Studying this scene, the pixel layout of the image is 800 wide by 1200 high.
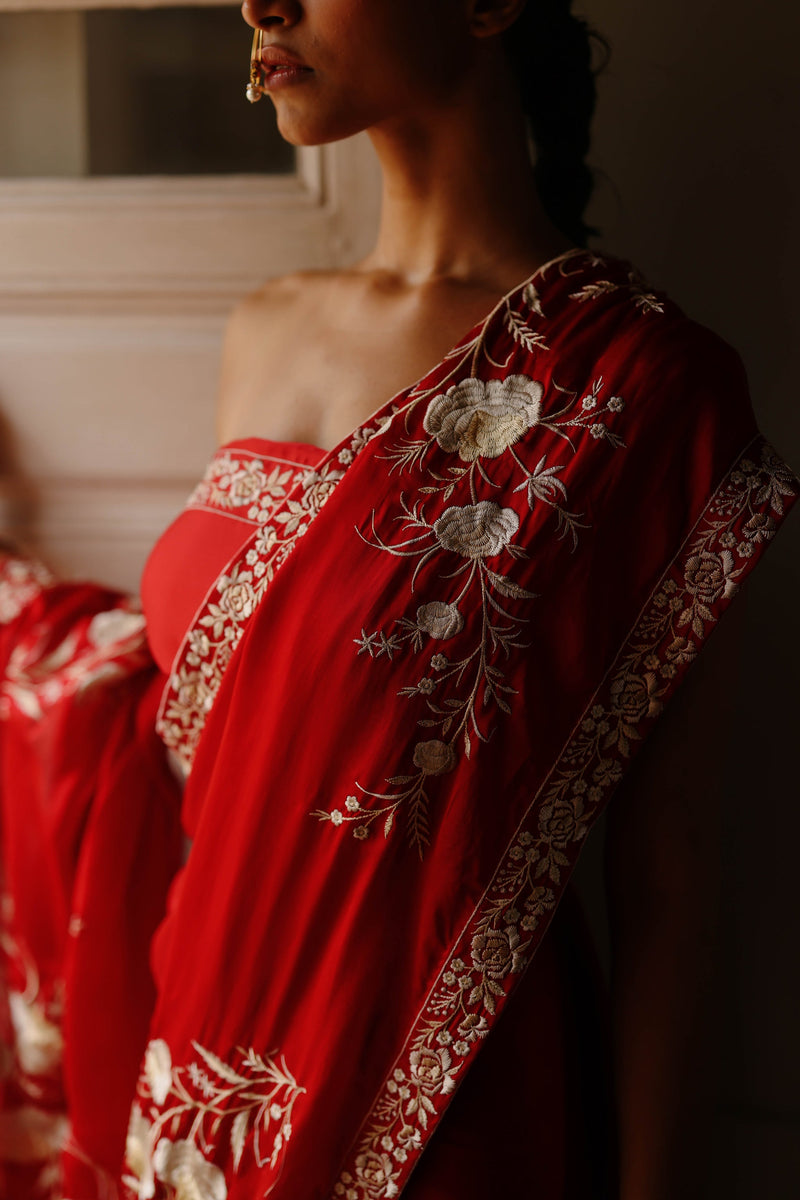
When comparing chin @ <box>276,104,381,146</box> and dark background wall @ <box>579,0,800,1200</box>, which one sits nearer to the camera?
chin @ <box>276,104,381,146</box>

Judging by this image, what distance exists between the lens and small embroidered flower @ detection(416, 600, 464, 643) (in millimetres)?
606

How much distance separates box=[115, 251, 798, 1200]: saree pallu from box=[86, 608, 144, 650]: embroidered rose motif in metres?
0.30

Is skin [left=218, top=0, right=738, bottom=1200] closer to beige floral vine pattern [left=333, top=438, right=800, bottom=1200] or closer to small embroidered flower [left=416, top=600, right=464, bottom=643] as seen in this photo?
beige floral vine pattern [left=333, top=438, right=800, bottom=1200]

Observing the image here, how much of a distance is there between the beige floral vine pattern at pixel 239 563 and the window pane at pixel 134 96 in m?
0.45

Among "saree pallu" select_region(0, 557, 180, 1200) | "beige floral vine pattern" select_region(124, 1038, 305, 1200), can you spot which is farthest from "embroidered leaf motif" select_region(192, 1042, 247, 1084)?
"saree pallu" select_region(0, 557, 180, 1200)

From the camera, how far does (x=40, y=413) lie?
107 centimetres

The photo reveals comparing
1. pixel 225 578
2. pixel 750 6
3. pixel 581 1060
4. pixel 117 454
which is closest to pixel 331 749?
pixel 225 578

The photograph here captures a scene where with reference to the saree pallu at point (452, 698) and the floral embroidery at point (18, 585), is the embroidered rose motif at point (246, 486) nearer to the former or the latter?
the saree pallu at point (452, 698)

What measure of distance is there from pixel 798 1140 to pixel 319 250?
94 cm

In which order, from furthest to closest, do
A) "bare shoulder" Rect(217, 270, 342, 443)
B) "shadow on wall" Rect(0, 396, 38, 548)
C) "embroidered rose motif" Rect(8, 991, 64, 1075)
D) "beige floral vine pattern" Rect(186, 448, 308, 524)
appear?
1. "shadow on wall" Rect(0, 396, 38, 548)
2. "embroidered rose motif" Rect(8, 991, 64, 1075)
3. "bare shoulder" Rect(217, 270, 342, 443)
4. "beige floral vine pattern" Rect(186, 448, 308, 524)

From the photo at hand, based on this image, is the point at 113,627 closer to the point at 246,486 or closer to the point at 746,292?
the point at 246,486

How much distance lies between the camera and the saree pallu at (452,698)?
23.8 inches

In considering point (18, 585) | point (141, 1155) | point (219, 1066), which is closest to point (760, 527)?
point (219, 1066)

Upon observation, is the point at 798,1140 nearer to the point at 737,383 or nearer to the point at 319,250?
the point at 737,383
